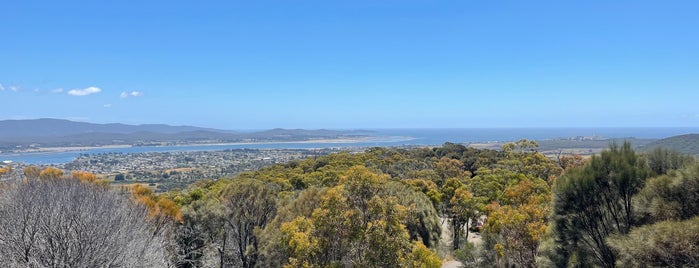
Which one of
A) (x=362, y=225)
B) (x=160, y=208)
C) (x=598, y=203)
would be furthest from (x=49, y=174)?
(x=598, y=203)

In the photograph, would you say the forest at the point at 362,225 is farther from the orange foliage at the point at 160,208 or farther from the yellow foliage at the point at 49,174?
the yellow foliage at the point at 49,174

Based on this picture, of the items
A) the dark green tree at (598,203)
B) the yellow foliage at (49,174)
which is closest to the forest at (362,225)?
the dark green tree at (598,203)

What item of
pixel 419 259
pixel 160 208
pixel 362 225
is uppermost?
pixel 362 225

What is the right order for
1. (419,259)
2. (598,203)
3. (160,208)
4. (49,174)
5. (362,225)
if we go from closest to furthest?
(362,225)
(419,259)
(598,203)
(160,208)
(49,174)

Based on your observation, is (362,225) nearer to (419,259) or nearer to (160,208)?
(419,259)

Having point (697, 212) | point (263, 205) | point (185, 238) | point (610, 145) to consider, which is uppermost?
point (610, 145)

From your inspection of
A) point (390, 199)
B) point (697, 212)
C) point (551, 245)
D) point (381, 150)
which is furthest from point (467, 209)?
point (381, 150)

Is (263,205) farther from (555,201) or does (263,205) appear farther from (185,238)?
(555,201)

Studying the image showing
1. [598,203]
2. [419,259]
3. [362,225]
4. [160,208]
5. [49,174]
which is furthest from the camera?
[49,174]

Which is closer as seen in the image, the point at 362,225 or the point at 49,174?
the point at 362,225
